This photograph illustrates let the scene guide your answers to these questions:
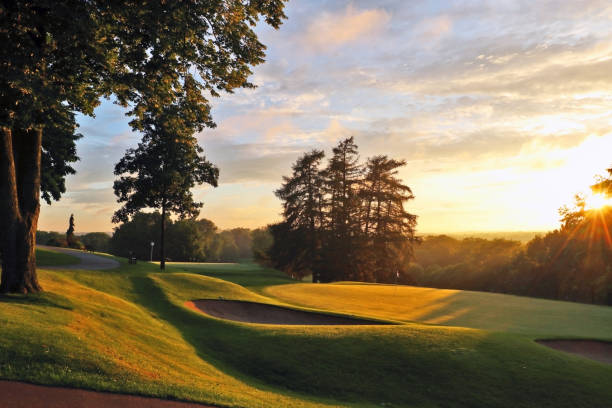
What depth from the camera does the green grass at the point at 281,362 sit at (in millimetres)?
9773

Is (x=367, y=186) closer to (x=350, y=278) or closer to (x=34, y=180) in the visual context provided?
(x=350, y=278)

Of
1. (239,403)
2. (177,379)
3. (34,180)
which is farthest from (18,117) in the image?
(239,403)

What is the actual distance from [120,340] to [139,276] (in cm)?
1550

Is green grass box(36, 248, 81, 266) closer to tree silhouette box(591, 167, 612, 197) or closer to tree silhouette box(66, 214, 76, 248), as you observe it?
tree silhouette box(66, 214, 76, 248)

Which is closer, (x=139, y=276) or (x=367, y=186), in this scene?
(x=139, y=276)

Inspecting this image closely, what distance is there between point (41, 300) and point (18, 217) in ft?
11.8

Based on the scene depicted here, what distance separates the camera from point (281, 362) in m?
14.3

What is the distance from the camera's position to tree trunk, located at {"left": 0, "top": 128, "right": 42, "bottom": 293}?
50.1ft

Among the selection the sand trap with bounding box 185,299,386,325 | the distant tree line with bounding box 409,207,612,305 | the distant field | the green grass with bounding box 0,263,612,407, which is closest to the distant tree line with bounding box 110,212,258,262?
the distant field

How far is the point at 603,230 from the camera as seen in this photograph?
179 feet

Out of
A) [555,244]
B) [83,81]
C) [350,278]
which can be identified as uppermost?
[83,81]

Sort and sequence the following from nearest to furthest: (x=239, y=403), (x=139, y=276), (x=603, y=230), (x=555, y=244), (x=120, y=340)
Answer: (x=239, y=403) → (x=120, y=340) → (x=139, y=276) → (x=603, y=230) → (x=555, y=244)

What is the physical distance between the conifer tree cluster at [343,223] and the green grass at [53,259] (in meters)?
29.4

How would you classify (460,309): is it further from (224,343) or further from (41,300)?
(41,300)
